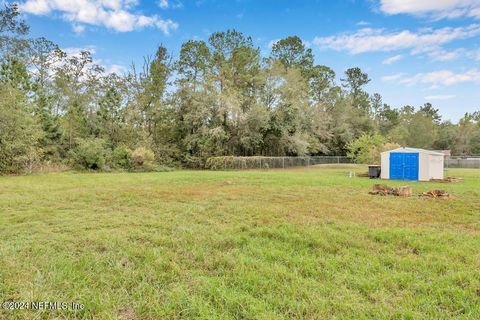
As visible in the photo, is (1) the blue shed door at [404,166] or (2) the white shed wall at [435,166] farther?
(1) the blue shed door at [404,166]

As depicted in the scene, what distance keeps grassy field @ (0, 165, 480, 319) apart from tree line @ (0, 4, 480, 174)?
474 inches

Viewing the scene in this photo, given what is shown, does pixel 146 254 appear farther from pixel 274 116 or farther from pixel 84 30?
pixel 274 116

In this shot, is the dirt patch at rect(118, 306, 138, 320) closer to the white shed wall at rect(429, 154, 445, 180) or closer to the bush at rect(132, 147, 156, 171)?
the white shed wall at rect(429, 154, 445, 180)

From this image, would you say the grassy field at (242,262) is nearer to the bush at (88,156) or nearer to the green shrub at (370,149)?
the bush at (88,156)

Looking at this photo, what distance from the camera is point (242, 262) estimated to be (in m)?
3.16

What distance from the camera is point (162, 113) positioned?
22281 millimetres

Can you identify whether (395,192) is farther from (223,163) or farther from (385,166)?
(223,163)

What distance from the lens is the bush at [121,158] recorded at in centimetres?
1816

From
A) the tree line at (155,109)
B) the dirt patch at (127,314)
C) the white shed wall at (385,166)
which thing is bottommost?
the dirt patch at (127,314)

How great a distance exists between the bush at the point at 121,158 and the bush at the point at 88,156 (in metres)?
0.88

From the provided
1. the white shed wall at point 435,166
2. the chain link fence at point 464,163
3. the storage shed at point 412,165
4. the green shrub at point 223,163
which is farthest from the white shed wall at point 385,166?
the chain link fence at point 464,163

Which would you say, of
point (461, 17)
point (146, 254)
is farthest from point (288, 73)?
point (146, 254)

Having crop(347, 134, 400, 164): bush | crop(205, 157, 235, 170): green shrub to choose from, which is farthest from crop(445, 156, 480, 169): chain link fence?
crop(205, 157, 235, 170): green shrub

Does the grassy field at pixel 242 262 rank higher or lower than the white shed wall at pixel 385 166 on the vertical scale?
lower
